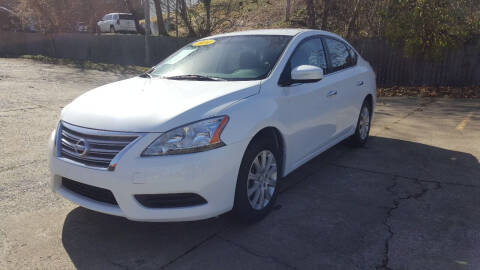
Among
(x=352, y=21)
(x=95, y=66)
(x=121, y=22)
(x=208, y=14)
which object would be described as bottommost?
(x=95, y=66)

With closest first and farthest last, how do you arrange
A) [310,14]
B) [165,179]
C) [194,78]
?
1. [165,179]
2. [194,78]
3. [310,14]

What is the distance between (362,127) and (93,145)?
412cm

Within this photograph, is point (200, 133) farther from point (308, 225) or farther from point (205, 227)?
point (308, 225)

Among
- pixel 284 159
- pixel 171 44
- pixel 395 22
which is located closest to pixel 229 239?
pixel 284 159

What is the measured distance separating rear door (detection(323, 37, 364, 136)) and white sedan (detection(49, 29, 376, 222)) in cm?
34

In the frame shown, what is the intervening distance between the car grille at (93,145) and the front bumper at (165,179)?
0.07 metres

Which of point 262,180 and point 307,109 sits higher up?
point 307,109

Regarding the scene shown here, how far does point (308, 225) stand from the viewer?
3576 mm

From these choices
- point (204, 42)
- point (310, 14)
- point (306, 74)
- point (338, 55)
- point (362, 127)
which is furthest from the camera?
point (310, 14)

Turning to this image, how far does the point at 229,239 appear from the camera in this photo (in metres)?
3.33

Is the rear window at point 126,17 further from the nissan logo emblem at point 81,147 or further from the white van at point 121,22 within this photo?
the nissan logo emblem at point 81,147

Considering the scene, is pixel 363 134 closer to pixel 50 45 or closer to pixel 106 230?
pixel 106 230

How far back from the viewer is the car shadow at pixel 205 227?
308cm

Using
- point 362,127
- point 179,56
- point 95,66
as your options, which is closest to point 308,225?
point 179,56
